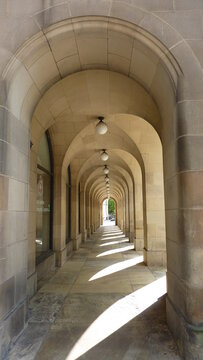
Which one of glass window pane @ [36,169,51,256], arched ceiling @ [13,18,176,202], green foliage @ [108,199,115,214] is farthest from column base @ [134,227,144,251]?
green foliage @ [108,199,115,214]

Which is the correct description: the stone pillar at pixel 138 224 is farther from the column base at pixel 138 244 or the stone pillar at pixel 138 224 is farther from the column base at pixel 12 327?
the column base at pixel 12 327

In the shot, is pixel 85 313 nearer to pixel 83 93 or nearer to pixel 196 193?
pixel 196 193

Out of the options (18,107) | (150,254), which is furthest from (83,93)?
(150,254)

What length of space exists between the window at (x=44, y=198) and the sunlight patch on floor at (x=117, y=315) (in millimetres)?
2900

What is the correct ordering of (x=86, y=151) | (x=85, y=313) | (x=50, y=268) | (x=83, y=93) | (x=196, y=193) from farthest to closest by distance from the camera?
(x=86, y=151) < (x=50, y=268) < (x=83, y=93) < (x=85, y=313) < (x=196, y=193)

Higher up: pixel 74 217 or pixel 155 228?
pixel 74 217

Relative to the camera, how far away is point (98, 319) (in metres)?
4.40

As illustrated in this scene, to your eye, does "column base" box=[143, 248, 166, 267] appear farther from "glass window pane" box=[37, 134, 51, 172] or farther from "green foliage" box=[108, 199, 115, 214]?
"green foliage" box=[108, 199, 115, 214]

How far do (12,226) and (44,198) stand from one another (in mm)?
4532

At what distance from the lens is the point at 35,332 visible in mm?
3916

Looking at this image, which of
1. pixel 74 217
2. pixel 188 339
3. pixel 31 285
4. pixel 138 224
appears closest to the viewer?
pixel 188 339

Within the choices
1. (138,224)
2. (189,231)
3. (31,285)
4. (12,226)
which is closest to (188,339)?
(189,231)

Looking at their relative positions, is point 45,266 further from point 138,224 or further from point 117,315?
point 138,224

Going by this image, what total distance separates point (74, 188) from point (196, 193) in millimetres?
Result: 9953
